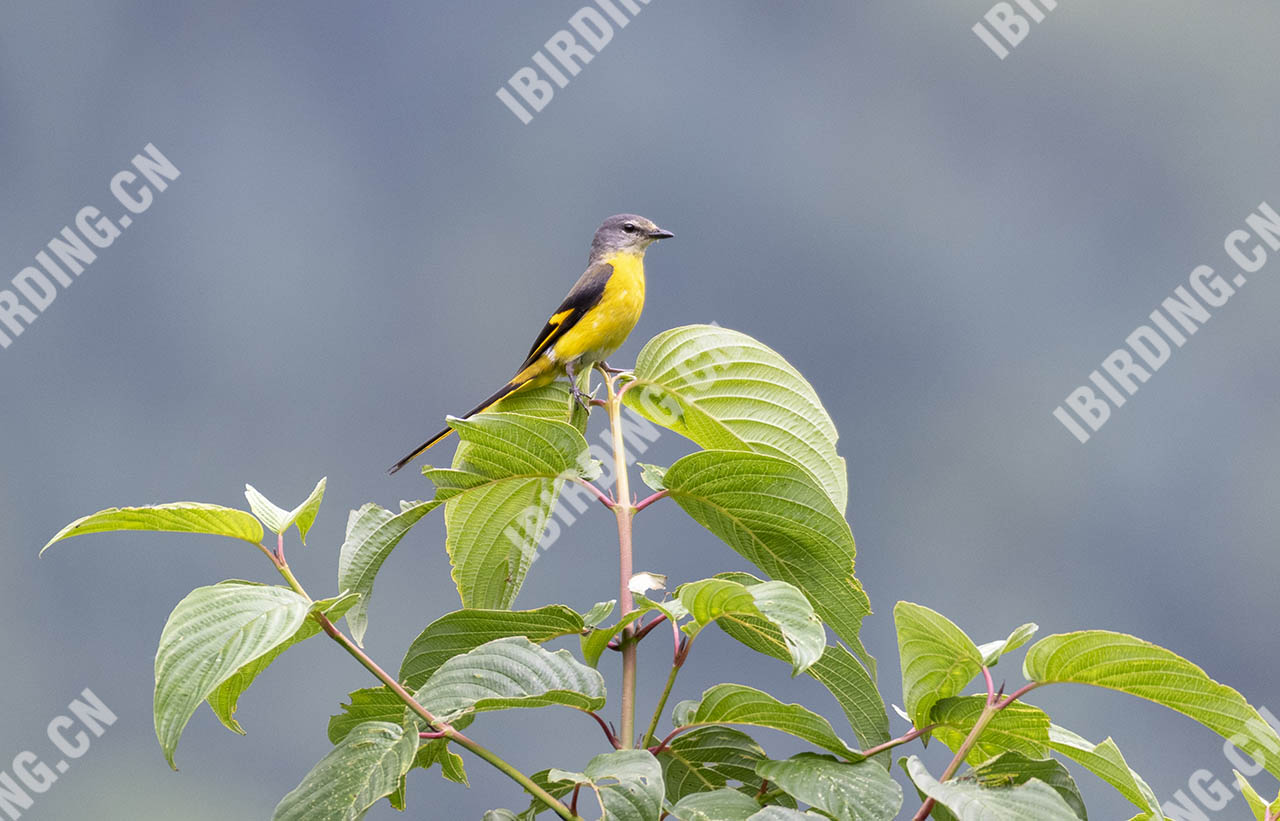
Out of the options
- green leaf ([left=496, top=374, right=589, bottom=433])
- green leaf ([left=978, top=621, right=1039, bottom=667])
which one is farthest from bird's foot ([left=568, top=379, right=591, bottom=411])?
green leaf ([left=978, top=621, right=1039, bottom=667])

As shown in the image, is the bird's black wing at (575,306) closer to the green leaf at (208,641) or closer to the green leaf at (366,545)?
the green leaf at (366,545)

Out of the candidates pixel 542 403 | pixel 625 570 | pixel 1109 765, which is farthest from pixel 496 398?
pixel 1109 765

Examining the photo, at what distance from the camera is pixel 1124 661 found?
0.92m

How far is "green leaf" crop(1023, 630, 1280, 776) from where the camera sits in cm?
90

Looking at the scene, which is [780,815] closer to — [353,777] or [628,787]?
[628,787]

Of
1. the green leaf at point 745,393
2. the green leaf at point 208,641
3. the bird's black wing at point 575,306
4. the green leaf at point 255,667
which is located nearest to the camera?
the green leaf at point 208,641

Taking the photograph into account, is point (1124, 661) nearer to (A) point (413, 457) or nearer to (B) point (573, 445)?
(B) point (573, 445)

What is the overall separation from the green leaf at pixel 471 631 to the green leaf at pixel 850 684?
0.50 ft

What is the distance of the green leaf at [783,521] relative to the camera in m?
1.06

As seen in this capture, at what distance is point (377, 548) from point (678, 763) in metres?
0.36

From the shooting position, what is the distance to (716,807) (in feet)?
2.98

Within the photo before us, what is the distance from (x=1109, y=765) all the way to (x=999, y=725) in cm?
9

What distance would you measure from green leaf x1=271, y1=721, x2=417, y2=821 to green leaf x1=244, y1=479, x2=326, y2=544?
0.19 m

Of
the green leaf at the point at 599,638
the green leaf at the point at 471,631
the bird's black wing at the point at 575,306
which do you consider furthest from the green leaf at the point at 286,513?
the bird's black wing at the point at 575,306
